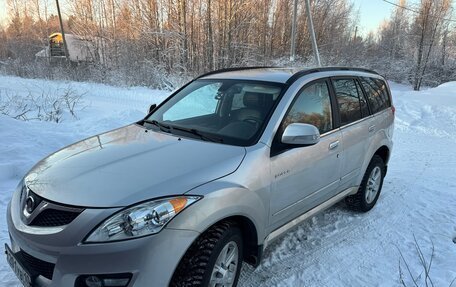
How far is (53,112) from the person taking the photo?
9.34 m

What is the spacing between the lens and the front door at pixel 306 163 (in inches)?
114

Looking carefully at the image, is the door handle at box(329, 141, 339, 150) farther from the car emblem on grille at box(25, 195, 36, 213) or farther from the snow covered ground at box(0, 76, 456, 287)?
the car emblem on grille at box(25, 195, 36, 213)

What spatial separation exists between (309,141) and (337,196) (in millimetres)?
1338

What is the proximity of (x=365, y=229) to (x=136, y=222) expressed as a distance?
299 centimetres

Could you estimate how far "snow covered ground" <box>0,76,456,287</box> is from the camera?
3139 millimetres

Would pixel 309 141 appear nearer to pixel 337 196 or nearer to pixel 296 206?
pixel 296 206

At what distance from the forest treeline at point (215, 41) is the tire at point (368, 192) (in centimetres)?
1615

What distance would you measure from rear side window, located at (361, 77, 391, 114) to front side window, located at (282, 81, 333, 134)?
1076 mm


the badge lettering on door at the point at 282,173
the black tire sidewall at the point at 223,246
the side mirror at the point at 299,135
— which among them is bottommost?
the black tire sidewall at the point at 223,246

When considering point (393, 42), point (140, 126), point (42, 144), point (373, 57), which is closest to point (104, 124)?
point (42, 144)

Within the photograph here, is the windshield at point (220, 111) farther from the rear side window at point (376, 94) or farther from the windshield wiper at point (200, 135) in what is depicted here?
the rear side window at point (376, 94)

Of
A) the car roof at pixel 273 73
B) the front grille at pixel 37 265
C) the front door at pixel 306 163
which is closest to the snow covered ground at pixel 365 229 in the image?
the front door at pixel 306 163

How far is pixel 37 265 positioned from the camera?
214 centimetres

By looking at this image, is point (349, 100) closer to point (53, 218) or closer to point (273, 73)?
point (273, 73)
